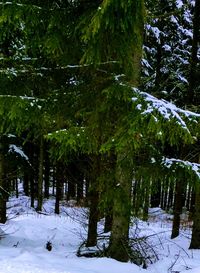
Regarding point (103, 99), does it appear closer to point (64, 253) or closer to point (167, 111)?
point (167, 111)

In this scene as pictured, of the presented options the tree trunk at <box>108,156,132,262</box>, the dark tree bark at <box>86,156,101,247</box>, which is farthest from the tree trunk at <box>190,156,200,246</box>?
the tree trunk at <box>108,156,132,262</box>

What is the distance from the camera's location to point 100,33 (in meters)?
6.07

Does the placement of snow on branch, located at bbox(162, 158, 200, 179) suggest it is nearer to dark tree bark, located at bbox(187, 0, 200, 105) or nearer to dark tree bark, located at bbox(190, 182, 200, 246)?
dark tree bark, located at bbox(190, 182, 200, 246)

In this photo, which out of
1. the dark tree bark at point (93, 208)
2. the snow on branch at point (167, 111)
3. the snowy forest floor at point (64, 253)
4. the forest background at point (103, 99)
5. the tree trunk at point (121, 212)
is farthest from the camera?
the dark tree bark at point (93, 208)

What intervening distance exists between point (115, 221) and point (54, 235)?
4.25 meters

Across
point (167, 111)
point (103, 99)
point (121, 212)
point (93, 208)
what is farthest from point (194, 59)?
point (167, 111)

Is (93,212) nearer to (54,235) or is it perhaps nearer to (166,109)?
(54,235)

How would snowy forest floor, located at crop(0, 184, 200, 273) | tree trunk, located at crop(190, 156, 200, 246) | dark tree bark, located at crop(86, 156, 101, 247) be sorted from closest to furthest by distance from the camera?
snowy forest floor, located at crop(0, 184, 200, 273), dark tree bark, located at crop(86, 156, 101, 247), tree trunk, located at crop(190, 156, 200, 246)

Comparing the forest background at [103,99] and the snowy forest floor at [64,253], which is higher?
the forest background at [103,99]

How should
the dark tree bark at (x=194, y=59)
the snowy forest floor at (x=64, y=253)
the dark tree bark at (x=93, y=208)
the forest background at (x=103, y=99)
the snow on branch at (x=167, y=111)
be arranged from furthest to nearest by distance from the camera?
the dark tree bark at (x=194, y=59)
the dark tree bark at (x=93, y=208)
the snowy forest floor at (x=64, y=253)
the forest background at (x=103, y=99)
the snow on branch at (x=167, y=111)

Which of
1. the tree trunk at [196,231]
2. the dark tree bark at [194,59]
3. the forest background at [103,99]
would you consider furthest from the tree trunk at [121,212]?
the dark tree bark at [194,59]

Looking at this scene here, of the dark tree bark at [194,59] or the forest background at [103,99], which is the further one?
the dark tree bark at [194,59]

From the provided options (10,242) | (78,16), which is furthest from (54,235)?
(78,16)

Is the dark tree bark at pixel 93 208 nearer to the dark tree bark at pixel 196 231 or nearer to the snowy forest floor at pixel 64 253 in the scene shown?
the snowy forest floor at pixel 64 253
